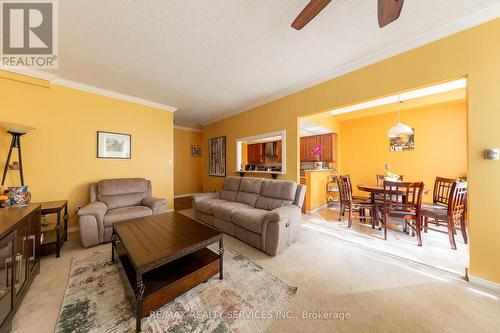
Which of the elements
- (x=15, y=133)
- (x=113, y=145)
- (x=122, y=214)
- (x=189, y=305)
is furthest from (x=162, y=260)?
(x=113, y=145)

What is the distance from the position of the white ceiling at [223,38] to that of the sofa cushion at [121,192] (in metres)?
1.85

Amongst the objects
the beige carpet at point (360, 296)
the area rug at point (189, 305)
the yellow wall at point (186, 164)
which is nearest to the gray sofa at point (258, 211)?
the beige carpet at point (360, 296)

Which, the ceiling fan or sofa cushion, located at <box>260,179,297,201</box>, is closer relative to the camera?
the ceiling fan

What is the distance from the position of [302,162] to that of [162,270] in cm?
551

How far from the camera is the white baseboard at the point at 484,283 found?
62.8 inches

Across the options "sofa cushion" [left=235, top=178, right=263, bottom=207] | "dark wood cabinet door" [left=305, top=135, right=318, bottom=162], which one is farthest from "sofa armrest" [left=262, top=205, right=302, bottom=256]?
"dark wood cabinet door" [left=305, top=135, right=318, bottom=162]

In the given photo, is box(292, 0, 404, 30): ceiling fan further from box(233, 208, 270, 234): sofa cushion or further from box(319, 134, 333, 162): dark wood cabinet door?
box(319, 134, 333, 162): dark wood cabinet door

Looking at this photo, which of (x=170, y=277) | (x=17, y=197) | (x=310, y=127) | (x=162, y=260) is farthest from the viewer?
(x=310, y=127)

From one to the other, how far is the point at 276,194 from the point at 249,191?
674 mm

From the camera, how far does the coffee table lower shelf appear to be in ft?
4.23

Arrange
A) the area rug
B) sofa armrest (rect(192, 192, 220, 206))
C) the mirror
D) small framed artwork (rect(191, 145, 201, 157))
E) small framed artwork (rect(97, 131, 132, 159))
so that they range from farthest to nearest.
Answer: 1. small framed artwork (rect(191, 145, 201, 157))
2. the mirror
3. sofa armrest (rect(192, 192, 220, 206))
4. small framed artwork (rect(97, 131, 132, 159))
5. the area rug

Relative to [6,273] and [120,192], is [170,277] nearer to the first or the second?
[6,273]

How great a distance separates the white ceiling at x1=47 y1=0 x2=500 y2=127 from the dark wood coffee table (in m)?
2.26

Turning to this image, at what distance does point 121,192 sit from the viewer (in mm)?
3160
